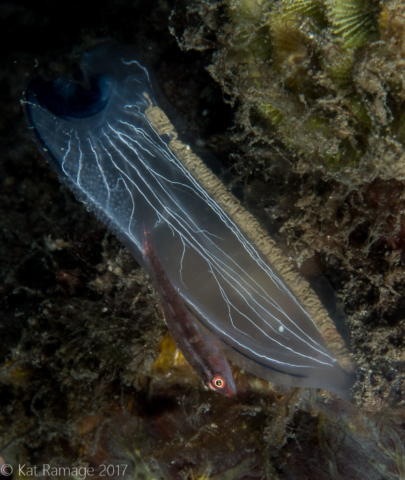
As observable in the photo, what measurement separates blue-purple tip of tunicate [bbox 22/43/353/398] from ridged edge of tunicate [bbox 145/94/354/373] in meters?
0.01

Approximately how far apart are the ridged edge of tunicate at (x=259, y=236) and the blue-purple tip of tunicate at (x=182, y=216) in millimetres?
11

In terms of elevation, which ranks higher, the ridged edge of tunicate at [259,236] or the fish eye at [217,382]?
the ridged edge of tunicate at [259,236]

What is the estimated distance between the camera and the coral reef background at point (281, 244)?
7.55ft

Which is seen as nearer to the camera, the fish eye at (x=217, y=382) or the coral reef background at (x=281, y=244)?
the coral reef background at (x=281, y=244)

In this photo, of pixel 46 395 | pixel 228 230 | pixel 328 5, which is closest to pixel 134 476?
pixel 46 395

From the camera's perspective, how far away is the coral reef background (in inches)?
90.7

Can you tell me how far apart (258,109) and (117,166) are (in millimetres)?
1589

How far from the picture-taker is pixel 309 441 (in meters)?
3.34

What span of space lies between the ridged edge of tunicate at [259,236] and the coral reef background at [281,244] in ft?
0.57

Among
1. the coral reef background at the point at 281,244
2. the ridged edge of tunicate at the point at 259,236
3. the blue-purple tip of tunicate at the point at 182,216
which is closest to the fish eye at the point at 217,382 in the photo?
the blue-purple tip of tunicate at the point at 182,216

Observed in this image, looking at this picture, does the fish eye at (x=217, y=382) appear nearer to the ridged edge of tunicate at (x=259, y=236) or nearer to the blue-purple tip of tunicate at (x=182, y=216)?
the blue-purple tip of tunicate at (x=182, y=216)

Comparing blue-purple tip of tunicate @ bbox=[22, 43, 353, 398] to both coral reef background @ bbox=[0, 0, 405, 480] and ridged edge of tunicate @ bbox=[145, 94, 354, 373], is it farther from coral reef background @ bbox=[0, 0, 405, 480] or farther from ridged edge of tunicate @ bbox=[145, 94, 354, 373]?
coral reef background @ bbox=[0, 0, 405, 480]

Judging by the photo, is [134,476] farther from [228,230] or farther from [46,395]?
[228,230]

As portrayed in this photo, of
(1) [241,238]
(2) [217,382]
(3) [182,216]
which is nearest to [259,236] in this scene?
(1) [241,238]
